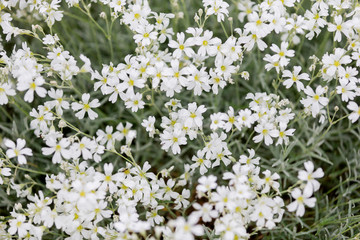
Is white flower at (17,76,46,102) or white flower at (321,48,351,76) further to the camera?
white flower at (321,48,351,76)

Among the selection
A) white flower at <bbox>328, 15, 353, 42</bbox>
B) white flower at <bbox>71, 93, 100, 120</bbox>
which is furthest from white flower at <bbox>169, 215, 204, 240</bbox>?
white flower at <bbox>328, 15, 353, 42</bbox>

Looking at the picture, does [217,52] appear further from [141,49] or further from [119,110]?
[119,110]

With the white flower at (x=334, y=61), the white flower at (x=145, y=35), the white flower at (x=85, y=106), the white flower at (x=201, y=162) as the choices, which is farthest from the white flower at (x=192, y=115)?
the white flower at (x=334, y=61)

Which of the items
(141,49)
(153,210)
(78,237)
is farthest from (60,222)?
(141,49)

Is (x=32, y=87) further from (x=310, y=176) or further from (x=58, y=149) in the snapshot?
(x=310, y=176)

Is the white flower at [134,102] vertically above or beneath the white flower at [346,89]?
beneath

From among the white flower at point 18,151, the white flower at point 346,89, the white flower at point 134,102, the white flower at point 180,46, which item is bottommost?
the white flower at point 18,151

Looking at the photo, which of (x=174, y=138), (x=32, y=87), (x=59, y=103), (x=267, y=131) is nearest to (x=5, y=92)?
(x=32, y=87)

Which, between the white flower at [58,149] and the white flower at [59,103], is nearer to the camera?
the white flower at [58,149]

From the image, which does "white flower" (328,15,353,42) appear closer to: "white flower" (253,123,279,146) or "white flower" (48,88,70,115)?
"white flower" (253,123,279,146)

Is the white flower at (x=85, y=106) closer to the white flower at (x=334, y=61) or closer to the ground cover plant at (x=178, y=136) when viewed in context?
the ground cover plant at (x=178, y=136)

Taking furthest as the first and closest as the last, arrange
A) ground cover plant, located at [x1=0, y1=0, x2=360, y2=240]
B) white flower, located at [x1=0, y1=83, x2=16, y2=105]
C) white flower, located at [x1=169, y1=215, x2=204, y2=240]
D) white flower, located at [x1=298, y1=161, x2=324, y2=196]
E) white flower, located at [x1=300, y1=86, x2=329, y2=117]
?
white flower, located at [x1=300, y1=86, x2=329, y2=117]
white flower, located at [x1=0, y1=83, x2=16, y2=105]
ground cover plant, located at [x1=0, y1=0, x2=360, y2=240]
white flower, located at [x1=298, y1=161, x2=324, y2=196]
white flower, located at [x1=169, y1=215, x2=204, y2=240]
